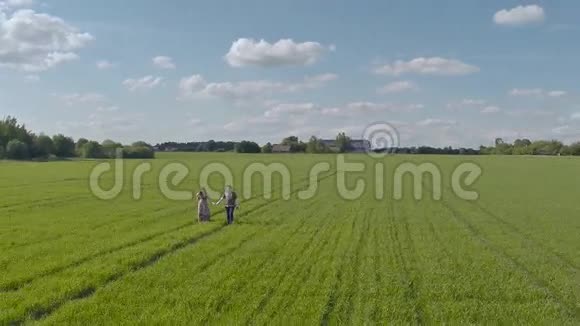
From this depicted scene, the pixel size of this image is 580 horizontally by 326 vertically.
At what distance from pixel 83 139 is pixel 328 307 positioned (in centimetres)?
19577

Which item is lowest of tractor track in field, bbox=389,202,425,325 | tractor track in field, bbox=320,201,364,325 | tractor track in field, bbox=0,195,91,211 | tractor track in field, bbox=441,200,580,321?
tractor track in field, bbox=441,200,580,321

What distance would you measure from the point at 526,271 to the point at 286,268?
6879 mm

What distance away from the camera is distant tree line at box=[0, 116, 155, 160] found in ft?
457

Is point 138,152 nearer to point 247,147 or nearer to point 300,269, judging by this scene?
point 247,147

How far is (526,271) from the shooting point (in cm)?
1566

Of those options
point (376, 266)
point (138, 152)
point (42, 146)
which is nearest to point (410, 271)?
point (376, 266)

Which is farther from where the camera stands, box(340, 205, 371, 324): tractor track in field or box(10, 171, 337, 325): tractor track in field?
box(340, 205, 371, 324): tractor track in field

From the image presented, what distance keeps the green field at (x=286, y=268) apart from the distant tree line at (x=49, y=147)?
404ft

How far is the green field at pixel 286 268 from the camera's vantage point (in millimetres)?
11008

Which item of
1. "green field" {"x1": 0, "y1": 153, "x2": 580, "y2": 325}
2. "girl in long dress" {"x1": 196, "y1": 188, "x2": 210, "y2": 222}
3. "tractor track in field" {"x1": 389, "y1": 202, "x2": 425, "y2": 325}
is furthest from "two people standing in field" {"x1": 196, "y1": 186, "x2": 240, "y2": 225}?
"tractor track in field" {"x1": 389, "y1": 202, "x2": 425, "y2": 325}

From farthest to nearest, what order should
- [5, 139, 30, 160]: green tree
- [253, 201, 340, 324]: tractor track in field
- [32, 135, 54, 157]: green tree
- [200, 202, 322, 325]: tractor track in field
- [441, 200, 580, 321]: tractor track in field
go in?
1. [32, 135, 54, 157]: green tree
2. [5, 139, 30, 160]: green tree
3. [441, 200, 580, 321]: tractor track in field
4. [253, 201, 340, 324]: tractor track in field
5. [200, 202, 322, 325]: tractor track in field

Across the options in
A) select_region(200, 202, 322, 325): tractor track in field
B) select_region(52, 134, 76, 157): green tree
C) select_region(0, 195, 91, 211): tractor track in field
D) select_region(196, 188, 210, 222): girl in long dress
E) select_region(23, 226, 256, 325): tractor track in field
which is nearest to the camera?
select_region(23, 226, 256, 325): tractor track in field

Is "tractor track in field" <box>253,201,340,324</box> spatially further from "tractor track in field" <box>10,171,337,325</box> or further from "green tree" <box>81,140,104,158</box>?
"green tree" <box>81,140,104,158</box>

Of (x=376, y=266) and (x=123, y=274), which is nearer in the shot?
(x=123, y=274)
